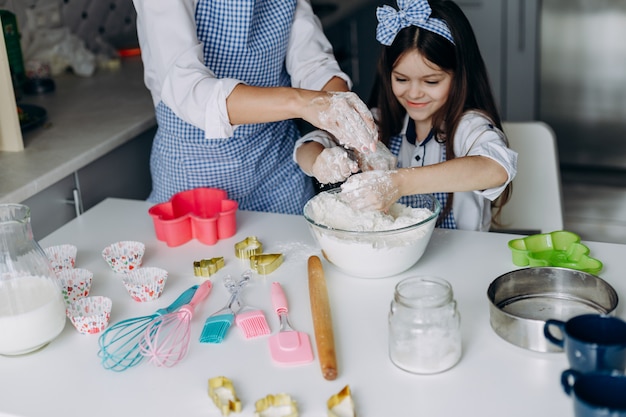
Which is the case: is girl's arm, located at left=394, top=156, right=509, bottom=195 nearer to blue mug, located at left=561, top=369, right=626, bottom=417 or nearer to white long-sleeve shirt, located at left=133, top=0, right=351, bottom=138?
white long-sleeve shirt, located at left=133, top=0, right=351, bottom=138

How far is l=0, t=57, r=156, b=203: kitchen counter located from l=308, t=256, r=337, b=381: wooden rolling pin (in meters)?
0.70

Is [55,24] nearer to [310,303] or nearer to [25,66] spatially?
[25,66]

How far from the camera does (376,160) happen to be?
4.88 feet

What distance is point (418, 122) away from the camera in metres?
1.86

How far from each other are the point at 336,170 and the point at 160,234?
367 mm

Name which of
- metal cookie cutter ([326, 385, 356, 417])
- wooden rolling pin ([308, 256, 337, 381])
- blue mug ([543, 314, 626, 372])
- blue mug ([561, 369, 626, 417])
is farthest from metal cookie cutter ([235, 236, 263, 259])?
blue mug ([561, 369, 626, 417])

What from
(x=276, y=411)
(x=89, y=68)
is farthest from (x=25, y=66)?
(x=276, y=411)

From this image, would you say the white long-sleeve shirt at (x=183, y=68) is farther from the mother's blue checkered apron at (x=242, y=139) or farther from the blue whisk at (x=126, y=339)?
the blue whisk at (x=126, y=339)

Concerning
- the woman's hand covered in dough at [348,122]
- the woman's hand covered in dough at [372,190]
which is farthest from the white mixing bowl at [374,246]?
the woman's hand covered in dough at [348,122]

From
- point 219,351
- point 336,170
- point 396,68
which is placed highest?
point 396,68

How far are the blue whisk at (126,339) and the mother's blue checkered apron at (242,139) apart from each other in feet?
1.86

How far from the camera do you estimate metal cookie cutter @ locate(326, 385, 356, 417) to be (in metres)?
0.98

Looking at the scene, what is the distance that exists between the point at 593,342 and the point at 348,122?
61 cm

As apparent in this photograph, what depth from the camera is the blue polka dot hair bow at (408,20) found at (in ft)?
5.38
